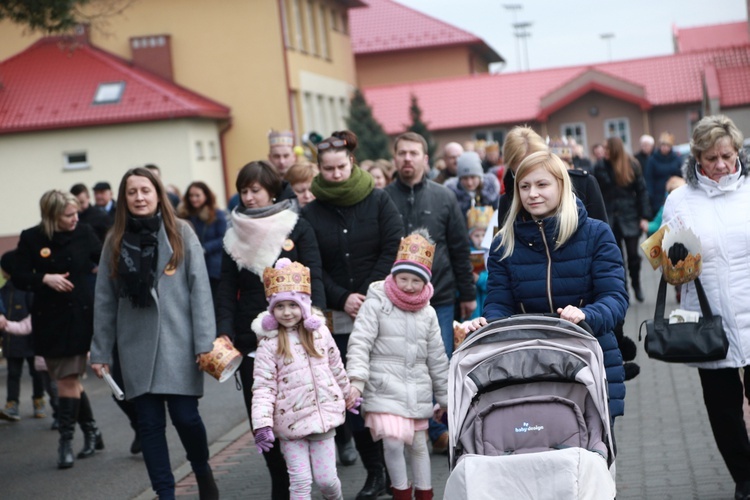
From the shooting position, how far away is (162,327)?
8156mm

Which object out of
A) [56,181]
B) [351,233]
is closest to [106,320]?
[351,233]

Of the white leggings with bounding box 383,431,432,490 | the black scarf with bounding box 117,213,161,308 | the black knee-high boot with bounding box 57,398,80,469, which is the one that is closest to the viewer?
the white leggings with bounding box 383,431,432,490

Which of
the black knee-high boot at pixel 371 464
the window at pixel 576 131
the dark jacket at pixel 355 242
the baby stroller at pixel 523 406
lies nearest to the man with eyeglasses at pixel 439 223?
the dark jacket at pixel 355 242

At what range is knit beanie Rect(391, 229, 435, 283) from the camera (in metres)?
7.78

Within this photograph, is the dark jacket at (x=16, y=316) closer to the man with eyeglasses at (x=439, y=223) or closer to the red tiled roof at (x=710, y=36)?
the man with eyeglasses at (x=439, y=223)

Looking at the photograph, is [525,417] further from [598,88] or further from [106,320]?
[598,88]

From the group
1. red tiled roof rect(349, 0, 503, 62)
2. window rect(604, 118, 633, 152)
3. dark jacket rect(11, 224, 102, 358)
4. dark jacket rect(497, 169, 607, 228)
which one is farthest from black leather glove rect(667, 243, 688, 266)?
red tiled roof rect(349, 0, 503, 62)

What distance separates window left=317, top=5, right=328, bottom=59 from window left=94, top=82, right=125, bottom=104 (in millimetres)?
11062

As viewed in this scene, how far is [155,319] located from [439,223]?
2466 millimetres

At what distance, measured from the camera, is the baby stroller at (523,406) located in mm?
5457

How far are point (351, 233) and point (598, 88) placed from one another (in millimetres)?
53687

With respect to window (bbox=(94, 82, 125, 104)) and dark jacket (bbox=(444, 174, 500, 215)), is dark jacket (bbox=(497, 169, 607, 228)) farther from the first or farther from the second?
window (bbox=(94, 82, 125, 104))

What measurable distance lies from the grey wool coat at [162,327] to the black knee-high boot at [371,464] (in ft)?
3.62

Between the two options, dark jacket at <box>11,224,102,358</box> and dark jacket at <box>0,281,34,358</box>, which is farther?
dark jacket at <box>0,281,34,358</box>
